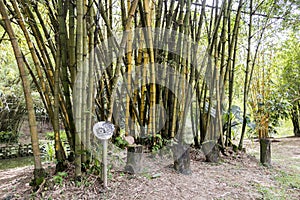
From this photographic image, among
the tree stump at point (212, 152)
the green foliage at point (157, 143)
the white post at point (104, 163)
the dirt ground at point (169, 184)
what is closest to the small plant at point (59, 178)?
the dirt ground at point (169, 184)

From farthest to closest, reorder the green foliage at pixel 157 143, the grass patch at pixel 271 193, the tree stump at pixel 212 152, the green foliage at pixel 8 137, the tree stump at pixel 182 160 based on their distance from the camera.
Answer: the green foliage at pixel 8 137
the tree stump at pixel 212 152
the green foliage at pixel 157 143
the tree stump at pixel 182 160
the grass patch at pixel 271 193

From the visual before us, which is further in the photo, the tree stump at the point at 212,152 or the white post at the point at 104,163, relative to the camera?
the tree stump at the point at 212,152

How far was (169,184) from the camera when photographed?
1.82m

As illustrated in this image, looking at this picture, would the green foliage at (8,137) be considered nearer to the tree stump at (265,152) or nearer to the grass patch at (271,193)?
the tree stump at (265,152)

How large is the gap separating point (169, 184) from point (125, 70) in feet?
3.70

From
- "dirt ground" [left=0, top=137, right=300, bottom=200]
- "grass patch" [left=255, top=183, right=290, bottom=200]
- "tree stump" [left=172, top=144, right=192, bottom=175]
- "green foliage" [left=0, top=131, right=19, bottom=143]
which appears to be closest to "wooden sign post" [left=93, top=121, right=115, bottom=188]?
"dirt ground" [left=0, top=137, right=300, bottom=200]

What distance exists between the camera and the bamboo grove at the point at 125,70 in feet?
5.29

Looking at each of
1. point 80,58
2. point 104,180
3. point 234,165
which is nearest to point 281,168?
point 234,165

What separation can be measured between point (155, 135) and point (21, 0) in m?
1.58

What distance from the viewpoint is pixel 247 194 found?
5.90 feet

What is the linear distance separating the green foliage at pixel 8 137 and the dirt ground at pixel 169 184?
5.64 meters

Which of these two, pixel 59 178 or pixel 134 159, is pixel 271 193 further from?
pixel 59 178

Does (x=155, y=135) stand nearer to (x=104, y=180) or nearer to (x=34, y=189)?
(x=104, y=180)

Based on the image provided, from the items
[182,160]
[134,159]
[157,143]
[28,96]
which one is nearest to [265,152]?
[182,160]
